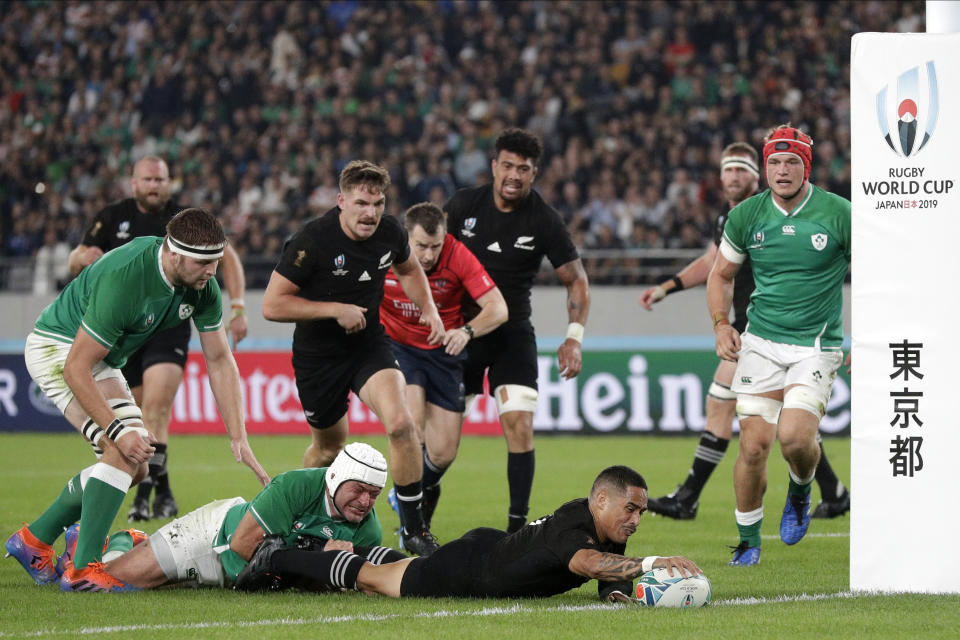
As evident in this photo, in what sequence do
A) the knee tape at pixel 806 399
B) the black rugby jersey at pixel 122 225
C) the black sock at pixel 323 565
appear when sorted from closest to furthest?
1. the black sock at pixel 323 565
2. the knee tape at pixel 806 399
3. the black rugby jersey at pixel 122 225

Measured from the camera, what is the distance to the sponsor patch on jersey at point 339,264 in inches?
325

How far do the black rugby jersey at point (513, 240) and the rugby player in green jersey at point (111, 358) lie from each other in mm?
2757

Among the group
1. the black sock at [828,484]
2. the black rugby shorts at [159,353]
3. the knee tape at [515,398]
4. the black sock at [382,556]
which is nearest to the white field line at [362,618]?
the black sock at [382,556]

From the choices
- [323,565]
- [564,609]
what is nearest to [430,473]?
[323,565]

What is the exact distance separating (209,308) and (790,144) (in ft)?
11.1

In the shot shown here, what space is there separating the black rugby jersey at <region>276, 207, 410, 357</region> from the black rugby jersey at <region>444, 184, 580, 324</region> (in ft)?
3.77

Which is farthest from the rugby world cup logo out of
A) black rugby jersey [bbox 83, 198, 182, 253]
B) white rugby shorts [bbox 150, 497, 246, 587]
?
black rugby jersey [bbox 83, 198, 182, 253]

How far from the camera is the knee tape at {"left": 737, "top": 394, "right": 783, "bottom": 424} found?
25.3 ft

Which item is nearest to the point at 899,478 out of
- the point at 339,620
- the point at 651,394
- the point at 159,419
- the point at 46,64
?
the point at 339,620

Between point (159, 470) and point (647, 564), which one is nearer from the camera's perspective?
point (647, 564)

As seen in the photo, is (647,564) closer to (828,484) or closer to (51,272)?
(828,484)

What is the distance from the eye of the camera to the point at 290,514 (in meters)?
6.62

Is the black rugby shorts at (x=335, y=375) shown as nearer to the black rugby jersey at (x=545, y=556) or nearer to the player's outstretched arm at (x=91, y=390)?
the player's outstretched arm at (x=91, y=390)

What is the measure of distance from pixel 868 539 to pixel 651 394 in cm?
1069
